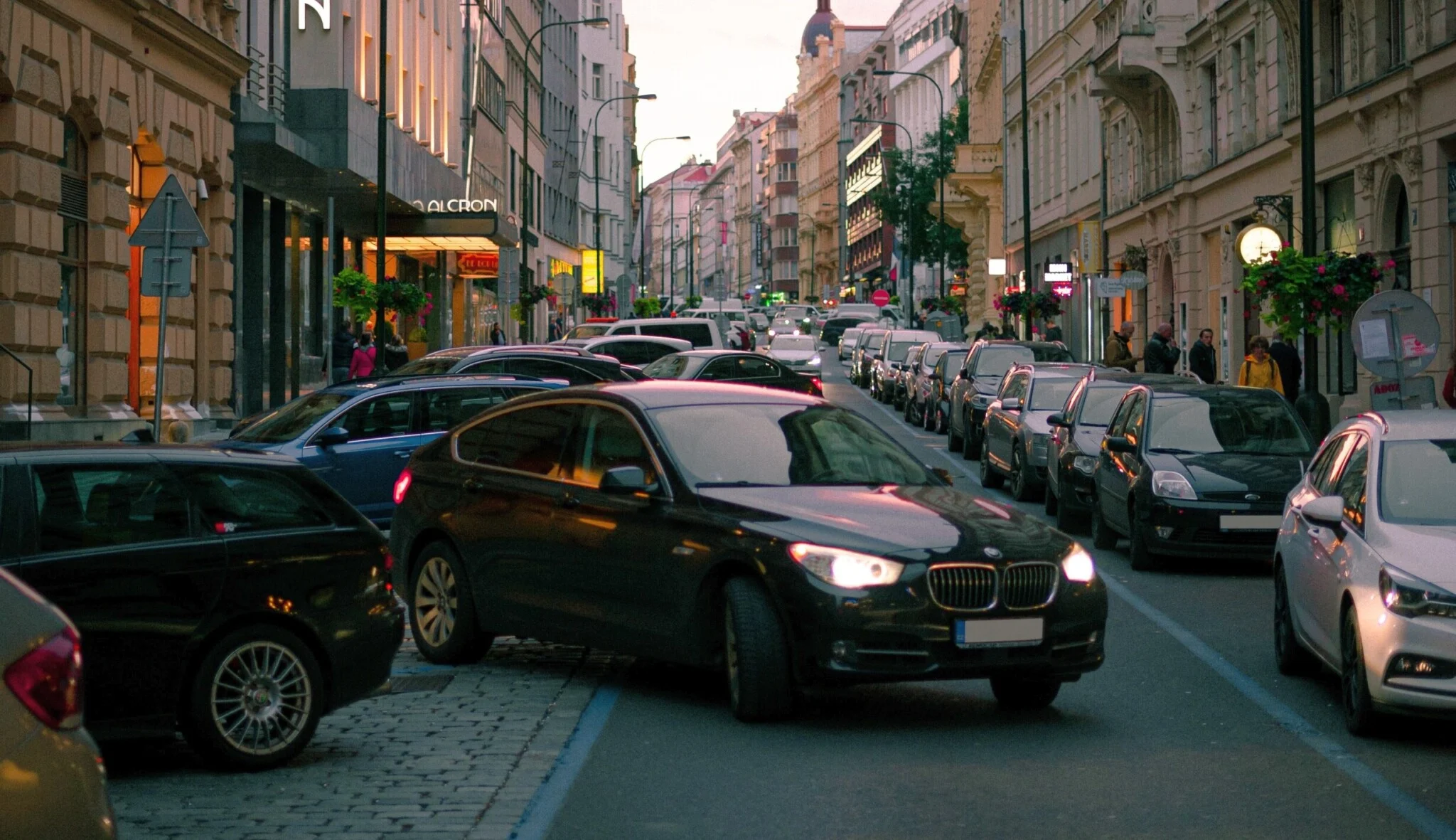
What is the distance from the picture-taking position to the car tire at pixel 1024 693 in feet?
32.3

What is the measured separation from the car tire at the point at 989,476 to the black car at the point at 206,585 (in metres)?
16.5

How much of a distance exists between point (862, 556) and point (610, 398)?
2.24m

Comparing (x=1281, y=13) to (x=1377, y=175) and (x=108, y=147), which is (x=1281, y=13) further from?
(x=108, y=147)

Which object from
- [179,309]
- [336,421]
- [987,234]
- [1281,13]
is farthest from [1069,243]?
[336,421]

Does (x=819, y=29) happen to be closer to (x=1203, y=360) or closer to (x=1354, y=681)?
(x=1203, y=360)

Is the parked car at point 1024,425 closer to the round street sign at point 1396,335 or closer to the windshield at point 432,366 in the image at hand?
the round street sign at point 1396,335

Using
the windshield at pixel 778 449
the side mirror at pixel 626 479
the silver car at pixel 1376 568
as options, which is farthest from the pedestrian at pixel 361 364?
the silver car at pixel 1376 568

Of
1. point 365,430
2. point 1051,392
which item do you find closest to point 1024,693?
point 365,430

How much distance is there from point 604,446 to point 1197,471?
731cm

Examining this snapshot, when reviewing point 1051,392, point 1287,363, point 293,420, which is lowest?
point 293,420

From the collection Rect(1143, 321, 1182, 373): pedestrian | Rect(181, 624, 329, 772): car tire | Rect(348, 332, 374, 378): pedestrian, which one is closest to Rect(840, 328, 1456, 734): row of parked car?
Rect(1143, 321, 1182, 373): pedestrian

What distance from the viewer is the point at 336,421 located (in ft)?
59.9

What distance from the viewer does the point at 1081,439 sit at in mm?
19828

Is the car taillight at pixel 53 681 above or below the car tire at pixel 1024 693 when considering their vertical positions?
above
